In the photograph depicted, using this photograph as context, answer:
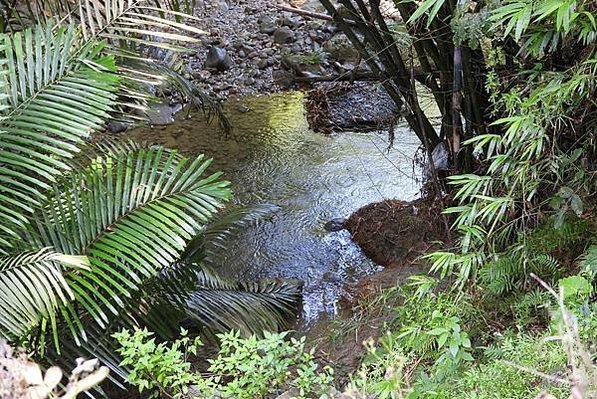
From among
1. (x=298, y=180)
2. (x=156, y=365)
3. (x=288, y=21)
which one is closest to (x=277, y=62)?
(x=288, y=21)

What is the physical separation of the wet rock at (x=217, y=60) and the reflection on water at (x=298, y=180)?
2.45 feet

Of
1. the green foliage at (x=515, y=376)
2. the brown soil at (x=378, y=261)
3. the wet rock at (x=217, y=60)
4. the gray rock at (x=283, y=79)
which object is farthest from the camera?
the wet rock at (x=217, y=60)

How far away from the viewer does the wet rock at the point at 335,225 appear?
12.3 feet

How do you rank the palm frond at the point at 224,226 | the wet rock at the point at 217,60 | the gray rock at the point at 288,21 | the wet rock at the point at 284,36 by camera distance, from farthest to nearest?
the gray rock at the point at 288,21 < the wet rock at the point at 284,36 < the wet rock at the point at 217,60 < the palm frond at the point at 224,226

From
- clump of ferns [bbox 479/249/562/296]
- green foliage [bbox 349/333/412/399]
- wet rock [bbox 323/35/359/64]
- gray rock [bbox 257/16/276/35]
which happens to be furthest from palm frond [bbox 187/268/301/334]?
gray rock [bbox 257/16/276/35]

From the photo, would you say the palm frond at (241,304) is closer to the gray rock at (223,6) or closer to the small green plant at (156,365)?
the small green plant at (156,365)

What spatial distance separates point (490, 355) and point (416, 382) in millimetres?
201

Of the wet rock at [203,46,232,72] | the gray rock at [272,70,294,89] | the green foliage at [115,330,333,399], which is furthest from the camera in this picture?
the wet rock at [203,46,232,72]

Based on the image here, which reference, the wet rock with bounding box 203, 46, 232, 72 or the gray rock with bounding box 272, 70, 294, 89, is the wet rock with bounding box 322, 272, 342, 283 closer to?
the gray rock with bounding box 272, 70, 294, 89

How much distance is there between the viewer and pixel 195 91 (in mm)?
3242

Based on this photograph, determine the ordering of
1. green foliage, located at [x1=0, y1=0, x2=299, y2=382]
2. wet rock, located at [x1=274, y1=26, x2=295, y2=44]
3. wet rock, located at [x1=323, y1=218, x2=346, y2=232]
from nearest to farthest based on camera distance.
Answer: green foliage, located at [x1=0, y1=0, x2=299, y2=382], wet rock, located at [x1=323, y1=218, x2=346, y2=232], wet rock, located at [x1=274, y1=26, x2=295, y2=44]

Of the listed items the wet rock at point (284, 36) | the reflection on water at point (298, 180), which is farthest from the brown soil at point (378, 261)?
the wet rock at point (284, 36)

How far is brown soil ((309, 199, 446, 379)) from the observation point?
7.86 ft

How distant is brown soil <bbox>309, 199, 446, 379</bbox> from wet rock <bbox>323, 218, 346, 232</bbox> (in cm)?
5
